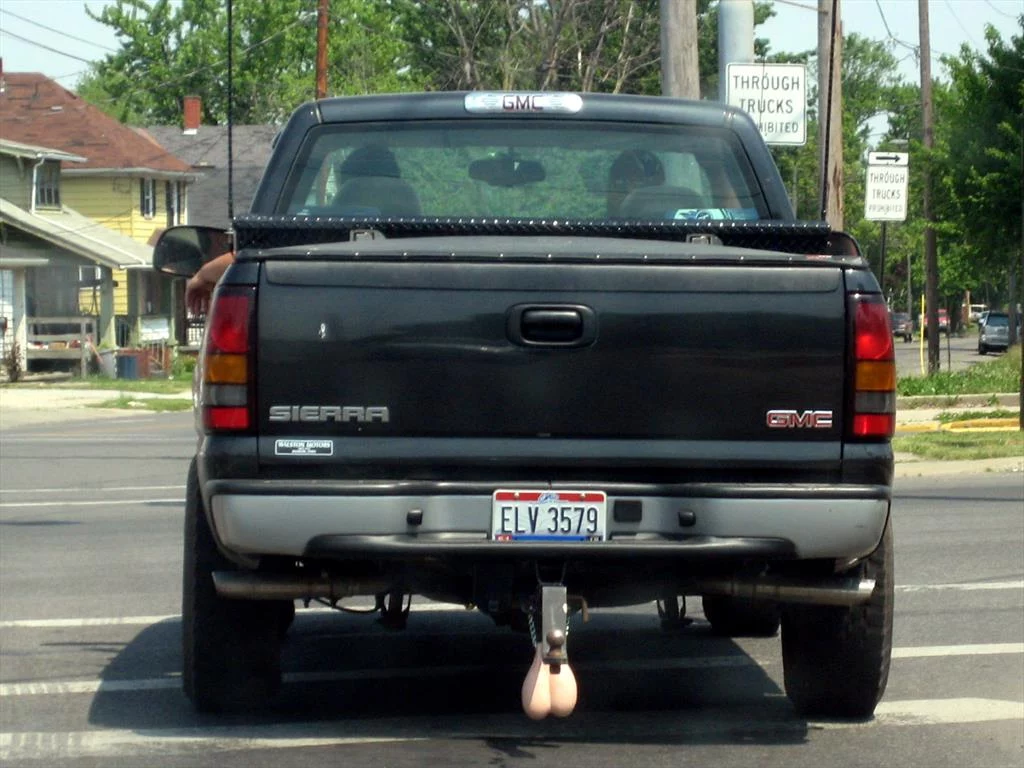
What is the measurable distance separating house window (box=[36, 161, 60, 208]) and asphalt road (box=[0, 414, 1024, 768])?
113 feet

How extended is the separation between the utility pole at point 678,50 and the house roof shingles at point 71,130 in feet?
104

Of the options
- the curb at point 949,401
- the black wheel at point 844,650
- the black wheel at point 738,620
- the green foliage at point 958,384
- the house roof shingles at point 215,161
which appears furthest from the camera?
the house roof shingles at point 215,161

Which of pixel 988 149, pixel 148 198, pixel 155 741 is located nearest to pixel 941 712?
pixel 155 741

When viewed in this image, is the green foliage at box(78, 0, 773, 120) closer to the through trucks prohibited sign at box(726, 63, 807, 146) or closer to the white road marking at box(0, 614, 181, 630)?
the through trucks prohibited sign at box(726, 63, 807, 146)

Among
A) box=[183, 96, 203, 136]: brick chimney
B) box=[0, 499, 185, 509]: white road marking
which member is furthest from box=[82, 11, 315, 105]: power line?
box=[0, 499, 185, 509]: white road marking

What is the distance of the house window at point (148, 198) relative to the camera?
4716 centimetres

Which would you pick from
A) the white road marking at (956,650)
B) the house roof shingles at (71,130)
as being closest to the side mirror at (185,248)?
the white road marking at (956,650)

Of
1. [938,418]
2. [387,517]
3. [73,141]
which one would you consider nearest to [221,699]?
[387,517]

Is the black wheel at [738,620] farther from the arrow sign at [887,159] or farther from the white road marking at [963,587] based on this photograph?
the arrow sign at [887,159]

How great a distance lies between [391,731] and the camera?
19.3 ft

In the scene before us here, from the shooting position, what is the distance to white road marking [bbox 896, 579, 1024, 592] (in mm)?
8844

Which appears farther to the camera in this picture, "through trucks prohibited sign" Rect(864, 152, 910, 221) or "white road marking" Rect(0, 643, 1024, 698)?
"through trucks prohibited sign" Rect(864, 152, 910, 221)

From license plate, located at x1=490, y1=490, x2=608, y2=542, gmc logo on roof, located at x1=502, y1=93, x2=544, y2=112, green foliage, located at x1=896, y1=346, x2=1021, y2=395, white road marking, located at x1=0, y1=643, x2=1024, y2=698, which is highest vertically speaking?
gmc logo on roof, located at x1=502, y1=93, x2=544, y2=112

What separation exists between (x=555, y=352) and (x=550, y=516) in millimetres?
479
